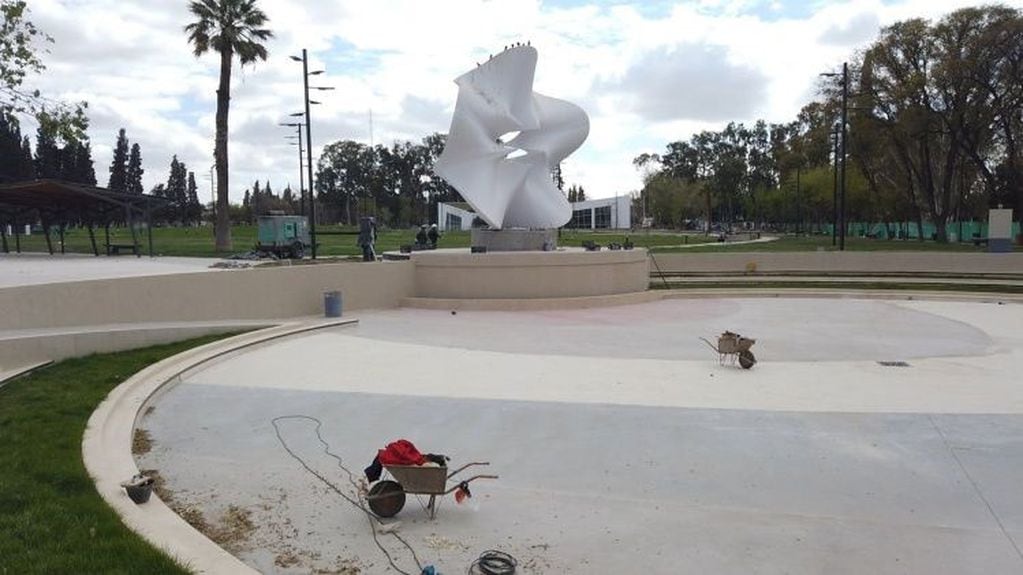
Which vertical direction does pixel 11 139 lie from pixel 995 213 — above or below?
above

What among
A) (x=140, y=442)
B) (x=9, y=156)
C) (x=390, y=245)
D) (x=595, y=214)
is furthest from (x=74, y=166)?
(x=140, y=442)

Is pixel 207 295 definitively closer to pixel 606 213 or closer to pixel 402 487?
pixel 402 487

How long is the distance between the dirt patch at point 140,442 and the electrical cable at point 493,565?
13.9 ft

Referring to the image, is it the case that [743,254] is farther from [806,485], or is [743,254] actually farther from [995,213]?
[806,485]

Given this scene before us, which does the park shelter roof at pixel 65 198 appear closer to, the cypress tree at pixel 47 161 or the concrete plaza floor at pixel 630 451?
the concrete plaza floor at pixel 630 451

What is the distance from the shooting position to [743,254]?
3047cm

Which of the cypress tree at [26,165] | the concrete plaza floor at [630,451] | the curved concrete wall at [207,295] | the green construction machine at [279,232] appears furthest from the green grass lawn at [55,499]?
the cypress tree at [26,165]

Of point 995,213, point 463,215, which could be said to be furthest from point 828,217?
point 995,213

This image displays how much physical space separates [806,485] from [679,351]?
291 inches

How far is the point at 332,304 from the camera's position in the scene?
18.3 metres

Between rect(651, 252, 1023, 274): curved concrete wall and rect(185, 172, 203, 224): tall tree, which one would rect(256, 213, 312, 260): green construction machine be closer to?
rect(651, 252, 1023, 274): curved concrete wall

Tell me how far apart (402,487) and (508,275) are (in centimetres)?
1575

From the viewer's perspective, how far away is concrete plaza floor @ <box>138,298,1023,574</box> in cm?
555

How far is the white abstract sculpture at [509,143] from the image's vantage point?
2462 cm
